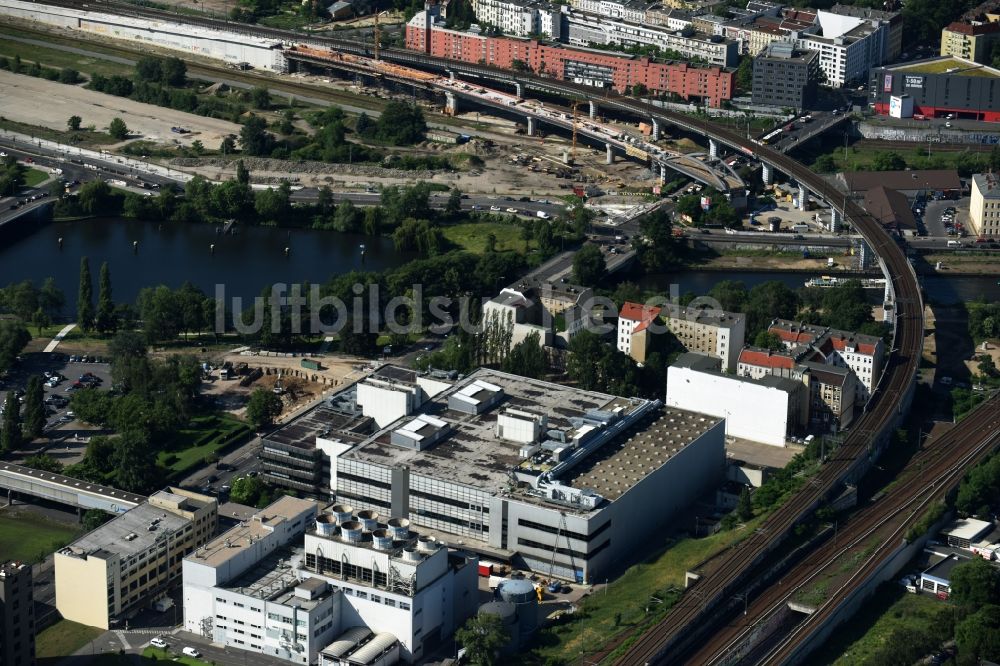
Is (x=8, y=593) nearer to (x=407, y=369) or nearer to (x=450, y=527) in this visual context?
(x=450, y=527)

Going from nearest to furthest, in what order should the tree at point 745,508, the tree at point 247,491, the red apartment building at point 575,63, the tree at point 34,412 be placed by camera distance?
the tree at point 745,508 < the tree at point 247,491 < the tree at point 34,412 < the red apartment building at point 575,63

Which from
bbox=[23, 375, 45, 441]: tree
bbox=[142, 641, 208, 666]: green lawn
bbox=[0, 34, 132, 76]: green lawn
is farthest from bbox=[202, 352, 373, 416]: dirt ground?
bbox=[0, 34, 132, 76]: green lawn

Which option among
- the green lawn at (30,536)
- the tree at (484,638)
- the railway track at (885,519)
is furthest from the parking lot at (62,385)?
the railway track at (885,519)

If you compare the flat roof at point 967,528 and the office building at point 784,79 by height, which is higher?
the office building at point 784,79

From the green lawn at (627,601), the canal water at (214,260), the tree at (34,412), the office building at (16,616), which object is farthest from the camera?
the canal water at (214,260)

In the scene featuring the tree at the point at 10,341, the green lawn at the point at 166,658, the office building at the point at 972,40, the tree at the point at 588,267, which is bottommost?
the green lawn at the point at 166,658

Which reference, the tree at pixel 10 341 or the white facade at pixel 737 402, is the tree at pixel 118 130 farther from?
the white facade at pixel 737 402

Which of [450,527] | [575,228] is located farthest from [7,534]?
[575,228]
